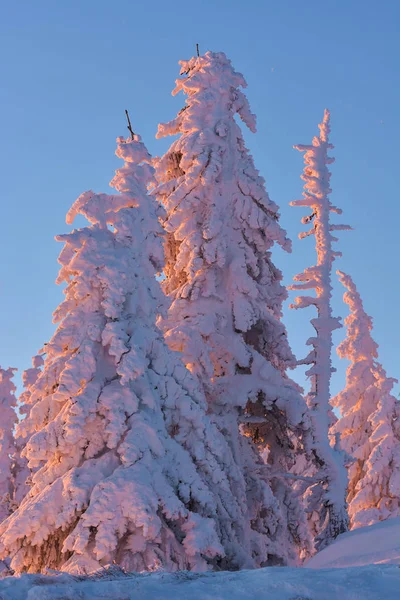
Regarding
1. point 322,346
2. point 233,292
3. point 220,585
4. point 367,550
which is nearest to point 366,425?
point 322,346

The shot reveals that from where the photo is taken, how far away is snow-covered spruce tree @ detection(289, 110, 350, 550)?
20.4 meters

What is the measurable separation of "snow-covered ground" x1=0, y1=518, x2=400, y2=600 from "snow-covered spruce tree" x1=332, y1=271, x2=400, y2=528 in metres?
22.1

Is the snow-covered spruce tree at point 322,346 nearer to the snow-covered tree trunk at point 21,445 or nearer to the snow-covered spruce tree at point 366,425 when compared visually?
the snow-covered spruce tree at point 366,425

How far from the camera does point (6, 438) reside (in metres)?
28.1

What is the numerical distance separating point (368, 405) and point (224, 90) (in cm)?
1550

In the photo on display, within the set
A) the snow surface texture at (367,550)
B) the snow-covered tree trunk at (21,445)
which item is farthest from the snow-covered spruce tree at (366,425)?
the snow surface texture at (367,550)

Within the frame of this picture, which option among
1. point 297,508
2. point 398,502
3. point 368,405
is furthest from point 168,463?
point 368,405

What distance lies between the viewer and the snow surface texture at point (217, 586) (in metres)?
4.81

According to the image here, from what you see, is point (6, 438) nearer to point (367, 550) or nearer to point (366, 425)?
point (366, 425)

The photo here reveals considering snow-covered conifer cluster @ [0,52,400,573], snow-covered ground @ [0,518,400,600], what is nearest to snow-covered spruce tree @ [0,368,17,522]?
snow-covered conifer cluster @ [0,52,400,573]

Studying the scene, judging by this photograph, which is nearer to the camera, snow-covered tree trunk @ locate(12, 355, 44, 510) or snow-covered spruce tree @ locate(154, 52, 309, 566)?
snow-covered spruce tree @ locate(154, 52, 309, 566)

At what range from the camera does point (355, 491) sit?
29.4 metres

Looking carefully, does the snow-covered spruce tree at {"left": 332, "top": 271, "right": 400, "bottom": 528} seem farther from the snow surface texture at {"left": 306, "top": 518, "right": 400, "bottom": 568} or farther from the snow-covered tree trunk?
the snow surface texture at {"left": 306, "top": 518, "right": 400, "bottom": 568}

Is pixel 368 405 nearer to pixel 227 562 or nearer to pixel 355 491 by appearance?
pixel 355 491
